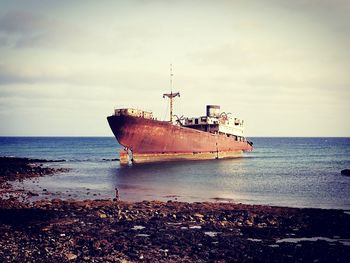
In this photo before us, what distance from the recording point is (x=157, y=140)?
5541 cm

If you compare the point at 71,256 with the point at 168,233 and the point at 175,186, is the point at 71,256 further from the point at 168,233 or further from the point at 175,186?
the point at 175,186

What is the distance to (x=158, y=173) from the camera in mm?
42750

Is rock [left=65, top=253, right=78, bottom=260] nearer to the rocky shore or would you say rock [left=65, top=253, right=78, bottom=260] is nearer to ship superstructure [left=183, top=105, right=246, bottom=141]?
the rocky shore

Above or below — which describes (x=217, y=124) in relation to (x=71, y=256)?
above

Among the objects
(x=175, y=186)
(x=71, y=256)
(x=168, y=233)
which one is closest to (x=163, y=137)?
(x=175, y=186)

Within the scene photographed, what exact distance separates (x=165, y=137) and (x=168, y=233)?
40.6m

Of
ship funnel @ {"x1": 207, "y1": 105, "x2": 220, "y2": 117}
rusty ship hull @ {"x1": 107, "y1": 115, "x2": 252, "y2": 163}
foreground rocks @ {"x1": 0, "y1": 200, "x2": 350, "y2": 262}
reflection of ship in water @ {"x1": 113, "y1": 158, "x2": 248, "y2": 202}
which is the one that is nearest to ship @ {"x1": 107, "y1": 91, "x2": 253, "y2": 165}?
rusty ship hull @ {"x1": 107, "y1": 115, "x2": 252, "y2": 163}

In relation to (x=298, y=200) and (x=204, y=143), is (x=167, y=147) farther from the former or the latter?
(x=298, y=200)

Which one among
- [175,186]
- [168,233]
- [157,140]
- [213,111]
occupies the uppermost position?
[213,111]

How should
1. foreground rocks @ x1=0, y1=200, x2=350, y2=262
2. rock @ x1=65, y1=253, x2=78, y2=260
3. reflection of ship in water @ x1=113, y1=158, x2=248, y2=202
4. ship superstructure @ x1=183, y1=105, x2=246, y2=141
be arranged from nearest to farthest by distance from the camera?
rock @ x1=65, y1=253, x2=78, y2=260, foreground rocks @ x1=0, y1=200, x2=350, y2=262, reflection of ship in water @ x1=113, y1=158, x2=248, y2=202, ship superstructure @ x1=183, y1=105, x2=246, y2=141

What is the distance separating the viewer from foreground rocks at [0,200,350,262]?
12.4 meters

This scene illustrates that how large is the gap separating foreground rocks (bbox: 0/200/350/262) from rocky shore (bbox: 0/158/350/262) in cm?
3

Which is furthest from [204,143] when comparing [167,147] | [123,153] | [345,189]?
[345,189]

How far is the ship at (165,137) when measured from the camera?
173 feet
